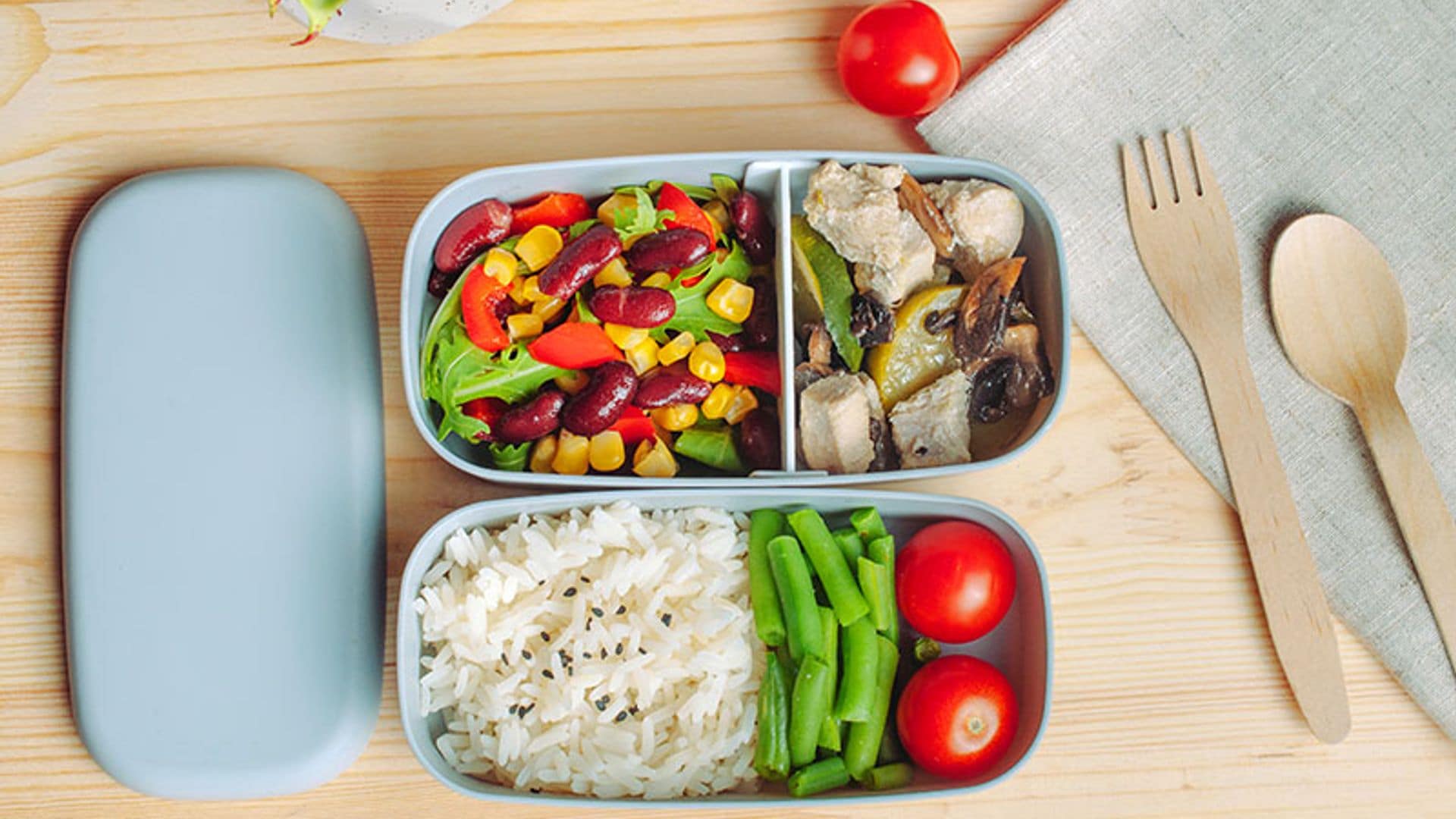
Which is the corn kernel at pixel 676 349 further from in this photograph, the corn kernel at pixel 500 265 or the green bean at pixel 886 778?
the green bean at pixel 886 778

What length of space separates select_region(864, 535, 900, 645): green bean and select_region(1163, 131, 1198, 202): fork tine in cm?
72

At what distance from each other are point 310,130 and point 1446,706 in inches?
77.3

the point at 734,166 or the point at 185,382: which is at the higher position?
the point at 734,166

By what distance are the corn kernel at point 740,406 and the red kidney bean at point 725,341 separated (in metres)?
0.06

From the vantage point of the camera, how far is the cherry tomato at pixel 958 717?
160 cm

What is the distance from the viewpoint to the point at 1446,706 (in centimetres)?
177

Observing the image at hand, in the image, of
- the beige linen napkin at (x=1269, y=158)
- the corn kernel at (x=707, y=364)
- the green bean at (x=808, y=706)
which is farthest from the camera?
the beige linen napkin at (x=1269, y=158)

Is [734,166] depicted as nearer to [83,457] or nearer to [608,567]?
[608,567]

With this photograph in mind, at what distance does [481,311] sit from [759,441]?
44cm

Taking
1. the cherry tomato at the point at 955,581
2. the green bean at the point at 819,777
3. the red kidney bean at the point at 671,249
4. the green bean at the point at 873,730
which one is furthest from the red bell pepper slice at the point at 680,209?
the green bean at the point at 819,777

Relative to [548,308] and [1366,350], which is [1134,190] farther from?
[548,308]

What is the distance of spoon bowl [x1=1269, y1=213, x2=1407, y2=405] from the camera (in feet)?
5.83

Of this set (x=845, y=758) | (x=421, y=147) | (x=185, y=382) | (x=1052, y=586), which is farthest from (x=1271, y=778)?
(x=185, y=382)

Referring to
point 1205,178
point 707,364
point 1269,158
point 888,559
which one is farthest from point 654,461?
point 1269,158
